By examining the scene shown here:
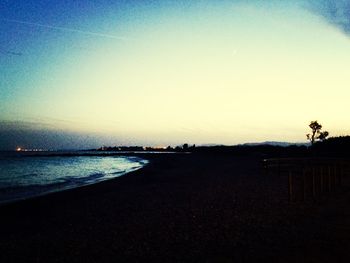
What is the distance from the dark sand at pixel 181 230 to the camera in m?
8.11

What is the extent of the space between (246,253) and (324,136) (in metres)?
82.2

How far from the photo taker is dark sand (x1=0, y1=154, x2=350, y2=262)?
8109 millimetres

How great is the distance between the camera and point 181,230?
1040cm

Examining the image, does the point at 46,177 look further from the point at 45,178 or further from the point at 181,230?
the point at 181,230

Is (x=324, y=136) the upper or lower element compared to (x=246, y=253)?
upper

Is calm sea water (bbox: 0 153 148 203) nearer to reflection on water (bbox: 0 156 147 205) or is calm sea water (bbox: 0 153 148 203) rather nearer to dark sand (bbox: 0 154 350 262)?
reflection on water (bbox: 0 156 147 205)

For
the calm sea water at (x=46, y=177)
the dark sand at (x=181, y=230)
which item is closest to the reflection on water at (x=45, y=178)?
the calm sea water at (x=46, y=177)

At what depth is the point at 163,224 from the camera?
11.3m

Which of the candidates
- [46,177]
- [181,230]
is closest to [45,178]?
[46,177]

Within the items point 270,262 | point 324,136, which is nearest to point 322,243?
point 270,262

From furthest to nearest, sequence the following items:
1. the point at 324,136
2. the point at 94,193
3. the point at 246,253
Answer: the point at 324,136
the point at 94,193
the point at 246,253

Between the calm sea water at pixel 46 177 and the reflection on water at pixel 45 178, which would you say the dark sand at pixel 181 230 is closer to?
the calm sea water at pixel 46 177

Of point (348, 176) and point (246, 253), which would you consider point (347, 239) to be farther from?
point (348, 176)

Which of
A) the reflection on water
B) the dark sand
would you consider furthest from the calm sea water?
the dark sand
